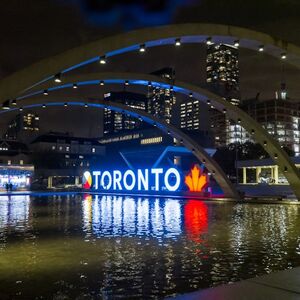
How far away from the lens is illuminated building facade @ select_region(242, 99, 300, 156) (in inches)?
6806

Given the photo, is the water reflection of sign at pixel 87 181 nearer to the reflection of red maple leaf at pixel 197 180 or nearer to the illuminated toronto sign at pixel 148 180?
→ the illuminated toronto sign at pixel 148 180

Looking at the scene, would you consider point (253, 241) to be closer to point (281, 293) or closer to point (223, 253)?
point (223, 253)

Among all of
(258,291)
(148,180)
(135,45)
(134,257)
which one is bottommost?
(134,257)

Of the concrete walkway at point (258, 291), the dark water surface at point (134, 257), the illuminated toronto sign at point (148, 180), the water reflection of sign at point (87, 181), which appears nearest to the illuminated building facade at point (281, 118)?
the water reflection of sign at point (87, 181)

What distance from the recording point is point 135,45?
1264cm

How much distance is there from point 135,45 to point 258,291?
28.4ft

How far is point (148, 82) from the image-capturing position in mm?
27828

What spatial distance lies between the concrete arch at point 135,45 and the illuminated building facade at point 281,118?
163m

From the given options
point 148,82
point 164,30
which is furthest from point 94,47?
point 148,82

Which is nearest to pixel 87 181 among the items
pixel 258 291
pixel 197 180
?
pixel 197 180

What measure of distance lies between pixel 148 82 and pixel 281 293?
22.8 m

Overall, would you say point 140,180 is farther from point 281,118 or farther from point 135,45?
point 281,118

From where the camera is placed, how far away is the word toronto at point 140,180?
47906 mm

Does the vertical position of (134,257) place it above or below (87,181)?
below
